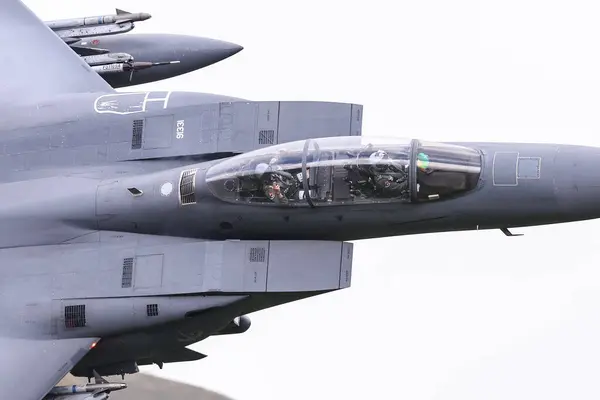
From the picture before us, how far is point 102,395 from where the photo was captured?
20.0 m

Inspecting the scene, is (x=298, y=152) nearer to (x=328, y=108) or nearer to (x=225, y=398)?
(x=328, y=108)

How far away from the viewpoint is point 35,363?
19.9 meters

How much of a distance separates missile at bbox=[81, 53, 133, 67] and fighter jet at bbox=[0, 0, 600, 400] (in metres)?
2.78

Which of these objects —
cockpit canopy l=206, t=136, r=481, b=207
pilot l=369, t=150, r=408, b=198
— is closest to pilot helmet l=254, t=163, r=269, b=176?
cockpit canopy l=206, t=136, r=481, b=207

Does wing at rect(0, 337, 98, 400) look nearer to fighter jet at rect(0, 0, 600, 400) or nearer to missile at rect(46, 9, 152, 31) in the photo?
fighter jet at rect(0, 0, 600, 400)

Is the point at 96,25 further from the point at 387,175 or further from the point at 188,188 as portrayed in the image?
Result: the point at 387,175

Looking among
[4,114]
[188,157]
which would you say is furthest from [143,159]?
[4,114]

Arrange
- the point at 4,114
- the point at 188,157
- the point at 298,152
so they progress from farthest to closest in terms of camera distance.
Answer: the point at 4,114 → the point at 188,157 → the point at 298,152

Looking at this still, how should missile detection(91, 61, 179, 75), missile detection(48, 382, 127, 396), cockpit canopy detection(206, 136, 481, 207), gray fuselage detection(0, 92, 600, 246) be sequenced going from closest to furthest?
1. gray fuselage detection(0, 92, 600, 246)
2. cockpit canopy detection(206, 136, 481, 207)
3. missile detection(48, 382, 127, 396)
4. missile detection(91, 61, 179, 75)

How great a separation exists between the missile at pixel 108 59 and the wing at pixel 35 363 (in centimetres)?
616

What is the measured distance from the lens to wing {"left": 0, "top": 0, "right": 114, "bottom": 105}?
2264 centimetres

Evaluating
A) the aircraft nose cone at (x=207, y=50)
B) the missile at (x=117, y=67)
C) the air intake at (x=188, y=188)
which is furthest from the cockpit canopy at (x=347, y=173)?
the aircraft nose cone at (x=207, y=50)

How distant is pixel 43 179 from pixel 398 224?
550 centimetres

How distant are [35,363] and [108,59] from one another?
659 centimetres
